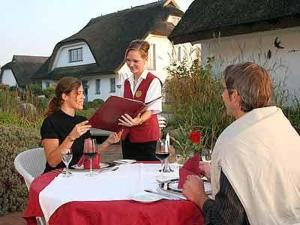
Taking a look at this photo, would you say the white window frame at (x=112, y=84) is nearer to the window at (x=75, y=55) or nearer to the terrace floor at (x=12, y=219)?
the window at (x=75, y=55)

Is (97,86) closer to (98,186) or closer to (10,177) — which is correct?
(10,177)

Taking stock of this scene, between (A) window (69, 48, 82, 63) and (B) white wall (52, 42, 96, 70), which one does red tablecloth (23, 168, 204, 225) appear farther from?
(A) window (69, 48, 82, 63)

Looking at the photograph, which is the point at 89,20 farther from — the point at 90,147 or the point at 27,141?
the point at 90,147

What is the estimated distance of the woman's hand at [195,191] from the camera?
7.48 ft

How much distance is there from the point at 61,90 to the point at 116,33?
101 ft

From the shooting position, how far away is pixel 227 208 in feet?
6.79

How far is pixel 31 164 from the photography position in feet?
12.5

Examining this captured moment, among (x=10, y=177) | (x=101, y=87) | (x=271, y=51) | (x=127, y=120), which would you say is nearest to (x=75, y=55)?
(x=101, y=87)

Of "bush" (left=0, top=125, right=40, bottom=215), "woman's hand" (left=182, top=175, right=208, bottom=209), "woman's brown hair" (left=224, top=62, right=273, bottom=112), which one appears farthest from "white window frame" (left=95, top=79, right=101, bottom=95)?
"woman's brown hair" (left=224, top=62, right=273, bottom=112)

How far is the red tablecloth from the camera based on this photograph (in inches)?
85.4

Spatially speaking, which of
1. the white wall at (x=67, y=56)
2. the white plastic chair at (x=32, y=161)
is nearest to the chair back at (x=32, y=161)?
the white plastic chair at (x=32, y=161)

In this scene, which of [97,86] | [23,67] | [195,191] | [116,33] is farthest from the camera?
[23,67]

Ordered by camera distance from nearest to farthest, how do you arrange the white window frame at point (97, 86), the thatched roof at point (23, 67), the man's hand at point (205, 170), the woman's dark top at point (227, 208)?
the woman's dark top at point (227, 208)
the man's hand at point (205, 170)
the white window frame at point (97, 86)
the thatched roof at point (23, 67)

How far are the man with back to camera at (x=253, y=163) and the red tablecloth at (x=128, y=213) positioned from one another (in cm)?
8
